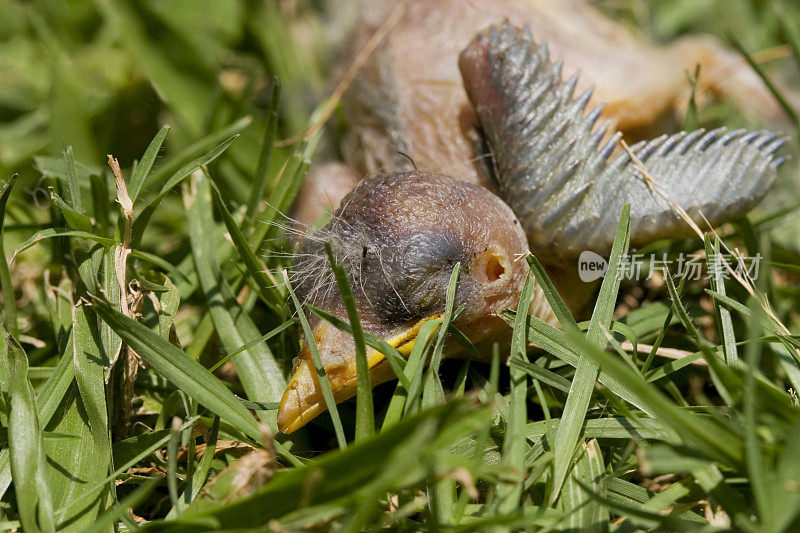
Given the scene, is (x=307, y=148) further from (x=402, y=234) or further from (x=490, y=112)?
(x=402, y=234)

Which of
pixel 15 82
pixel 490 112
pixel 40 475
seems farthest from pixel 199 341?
pixel 15 82

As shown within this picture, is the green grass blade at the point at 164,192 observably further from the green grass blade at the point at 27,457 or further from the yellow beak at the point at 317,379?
the yellow beak at the point at 317,379

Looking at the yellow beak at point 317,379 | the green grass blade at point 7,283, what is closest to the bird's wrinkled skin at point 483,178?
the yellow beak at point 317,379

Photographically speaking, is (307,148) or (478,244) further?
(307,148)

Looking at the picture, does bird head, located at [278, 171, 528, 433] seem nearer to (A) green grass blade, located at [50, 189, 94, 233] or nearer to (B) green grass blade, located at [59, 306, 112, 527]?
(B) green grass blade, located at [59, 306, 112, 527]

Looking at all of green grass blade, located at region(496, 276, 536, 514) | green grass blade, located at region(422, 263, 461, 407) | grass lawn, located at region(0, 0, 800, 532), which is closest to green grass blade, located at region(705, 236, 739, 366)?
grass lawn, located at region(0, 0, 800, 532)

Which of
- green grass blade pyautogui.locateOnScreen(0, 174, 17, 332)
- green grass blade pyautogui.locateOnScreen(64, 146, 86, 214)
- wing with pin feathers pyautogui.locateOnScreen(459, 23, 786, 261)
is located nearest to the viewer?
green grass blade pyautogui.locateOnScreen(0, 174, 17, 332)

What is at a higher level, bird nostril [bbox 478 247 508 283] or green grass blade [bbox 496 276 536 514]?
bird nostril [bbox 478 247 508 283]

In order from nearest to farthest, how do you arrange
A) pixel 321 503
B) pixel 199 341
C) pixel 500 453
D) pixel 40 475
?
pixel 321 503, pixel 40 475, pixel 500 453, pixel 199 341
